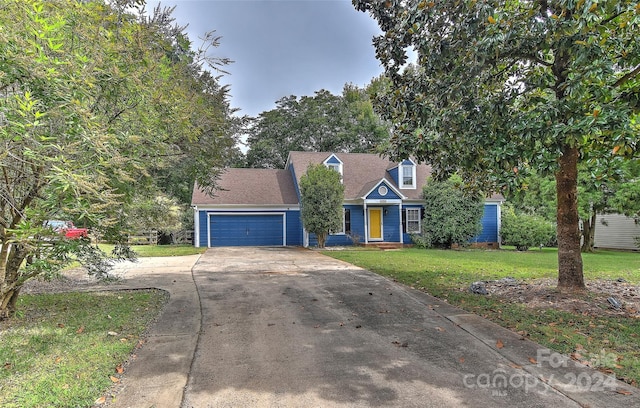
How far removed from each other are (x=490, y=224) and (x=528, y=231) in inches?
111

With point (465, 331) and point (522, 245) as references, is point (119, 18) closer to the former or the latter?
point (465, 331)

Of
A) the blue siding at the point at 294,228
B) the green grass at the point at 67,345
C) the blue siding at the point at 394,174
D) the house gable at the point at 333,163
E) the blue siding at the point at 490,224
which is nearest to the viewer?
the green grass at the point at 67,345

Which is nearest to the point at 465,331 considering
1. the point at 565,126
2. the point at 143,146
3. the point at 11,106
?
the point at 565,126

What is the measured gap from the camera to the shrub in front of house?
18.4 metres

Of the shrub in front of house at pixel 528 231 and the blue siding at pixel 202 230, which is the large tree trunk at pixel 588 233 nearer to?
the shrub in front of house at pixel 528 231

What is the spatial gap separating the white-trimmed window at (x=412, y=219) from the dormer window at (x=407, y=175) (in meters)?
1.54

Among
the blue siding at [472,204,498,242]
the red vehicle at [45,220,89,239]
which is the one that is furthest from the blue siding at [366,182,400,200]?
the red vehicle at [45,220,89,239]

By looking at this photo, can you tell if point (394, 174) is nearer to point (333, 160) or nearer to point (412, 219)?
point (412, 219)

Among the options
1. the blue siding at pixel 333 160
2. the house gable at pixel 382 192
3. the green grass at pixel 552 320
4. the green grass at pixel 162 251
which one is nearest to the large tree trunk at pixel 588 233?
the house gable at pixel 382 192

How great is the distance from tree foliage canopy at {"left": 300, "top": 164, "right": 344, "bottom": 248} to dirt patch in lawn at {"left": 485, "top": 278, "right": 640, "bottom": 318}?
395 inches

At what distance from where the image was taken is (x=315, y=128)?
34.7m

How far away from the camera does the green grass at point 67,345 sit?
10.7ft

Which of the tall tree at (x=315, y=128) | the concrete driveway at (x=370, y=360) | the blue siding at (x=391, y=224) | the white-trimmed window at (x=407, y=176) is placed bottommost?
the concrete driveway at (x=370, y=360)

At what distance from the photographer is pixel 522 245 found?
19.2 meters
